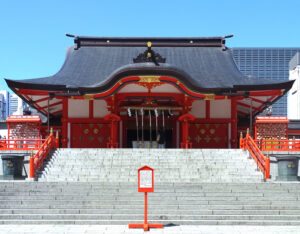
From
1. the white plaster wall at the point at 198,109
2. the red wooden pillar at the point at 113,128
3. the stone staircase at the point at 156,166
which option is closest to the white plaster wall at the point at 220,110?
the white plaster wall at the point at 198,109

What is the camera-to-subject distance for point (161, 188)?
43.4 ft

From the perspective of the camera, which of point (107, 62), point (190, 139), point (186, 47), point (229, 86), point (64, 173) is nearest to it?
point (64, 173)

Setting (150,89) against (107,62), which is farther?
(107,62)

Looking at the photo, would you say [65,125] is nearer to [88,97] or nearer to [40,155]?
[88,97]

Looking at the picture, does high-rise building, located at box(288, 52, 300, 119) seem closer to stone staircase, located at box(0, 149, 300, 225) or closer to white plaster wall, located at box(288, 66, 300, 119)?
white plaster wall, located at box(288, 66, 300, 119)

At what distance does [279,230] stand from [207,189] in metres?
3.20

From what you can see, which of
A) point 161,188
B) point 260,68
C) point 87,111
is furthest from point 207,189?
point 260,68

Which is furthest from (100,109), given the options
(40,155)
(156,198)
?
(156,198)

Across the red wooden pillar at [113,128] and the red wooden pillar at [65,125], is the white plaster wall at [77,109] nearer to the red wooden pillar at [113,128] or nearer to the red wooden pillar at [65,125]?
the red wooden pillar at [65,125]

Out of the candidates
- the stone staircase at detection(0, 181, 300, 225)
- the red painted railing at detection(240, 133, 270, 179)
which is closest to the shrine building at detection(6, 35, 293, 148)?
the red painted railing at detection(240, 133, 270, 179)

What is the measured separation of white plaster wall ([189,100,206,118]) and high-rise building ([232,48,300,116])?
126 meters

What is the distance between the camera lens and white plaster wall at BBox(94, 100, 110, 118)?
23125 millimetres

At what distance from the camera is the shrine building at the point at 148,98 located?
67.3 feet

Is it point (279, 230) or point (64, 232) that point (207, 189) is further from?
point (64, 232)
